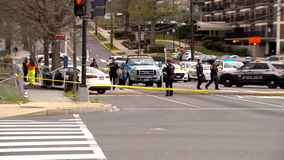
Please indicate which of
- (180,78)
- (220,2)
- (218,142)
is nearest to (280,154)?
(218,142)

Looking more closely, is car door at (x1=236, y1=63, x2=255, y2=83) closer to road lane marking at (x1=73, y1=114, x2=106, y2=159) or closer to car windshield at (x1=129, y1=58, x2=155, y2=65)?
car windshield at (x1=129, y1=58, x2=155, y2=65)

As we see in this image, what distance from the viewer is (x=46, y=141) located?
8.31 metres

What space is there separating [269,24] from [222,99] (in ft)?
169

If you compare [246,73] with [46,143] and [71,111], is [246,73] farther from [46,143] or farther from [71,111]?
[46,143]

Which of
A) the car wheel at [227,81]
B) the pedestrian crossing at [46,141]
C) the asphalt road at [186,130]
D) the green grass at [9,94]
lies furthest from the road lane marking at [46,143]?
the car wheel at [227,81]

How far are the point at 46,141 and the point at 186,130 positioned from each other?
3.94 meters

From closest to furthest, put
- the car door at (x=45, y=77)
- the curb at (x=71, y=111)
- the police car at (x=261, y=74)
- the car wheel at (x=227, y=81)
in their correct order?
the curb at (x=71, y=111) < the car door at (x=45, y=77) < the police car at (x=261, y=74) < the car wheel at (x=227, y=81)

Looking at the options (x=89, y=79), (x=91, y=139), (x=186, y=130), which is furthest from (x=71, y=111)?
(x=89, y=79)

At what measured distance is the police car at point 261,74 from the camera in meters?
24.8

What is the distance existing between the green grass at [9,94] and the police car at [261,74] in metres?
15.4

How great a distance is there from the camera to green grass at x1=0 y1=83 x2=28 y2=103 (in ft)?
50.7

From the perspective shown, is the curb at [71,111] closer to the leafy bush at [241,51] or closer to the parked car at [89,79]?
the parked car at [89,79]

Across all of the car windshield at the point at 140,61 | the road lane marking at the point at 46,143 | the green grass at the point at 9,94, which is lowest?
the road lane marking at the point at 46,143

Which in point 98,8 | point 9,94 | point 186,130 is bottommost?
point 186,130
